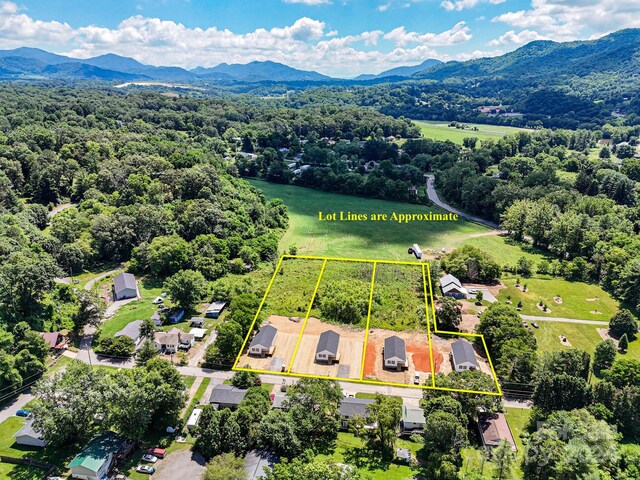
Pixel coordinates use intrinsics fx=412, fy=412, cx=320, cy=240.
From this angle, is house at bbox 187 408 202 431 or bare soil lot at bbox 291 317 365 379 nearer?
house at bbox 187 408 202 431

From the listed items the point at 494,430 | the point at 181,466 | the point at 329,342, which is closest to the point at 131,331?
the point at 181,466

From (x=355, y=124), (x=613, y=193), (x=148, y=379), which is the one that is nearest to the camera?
(x=148, y=379)

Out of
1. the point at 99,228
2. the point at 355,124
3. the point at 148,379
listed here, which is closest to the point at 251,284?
the point at 148,379

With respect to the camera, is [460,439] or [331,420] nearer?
[460,439]

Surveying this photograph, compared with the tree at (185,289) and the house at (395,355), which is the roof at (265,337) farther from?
the tree at (185,289)

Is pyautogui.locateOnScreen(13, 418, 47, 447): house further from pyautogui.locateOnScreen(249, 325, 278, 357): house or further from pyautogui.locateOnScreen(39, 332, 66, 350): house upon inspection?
pyautogui.locateOnScreen(249, 325, 278, 357): house

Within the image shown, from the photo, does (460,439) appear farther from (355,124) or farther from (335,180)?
(355,124)

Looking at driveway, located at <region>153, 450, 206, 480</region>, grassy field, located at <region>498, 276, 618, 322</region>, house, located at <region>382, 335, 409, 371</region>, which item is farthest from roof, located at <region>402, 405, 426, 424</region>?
grassy field, located at <region>498, 276, 618, 322</region>
